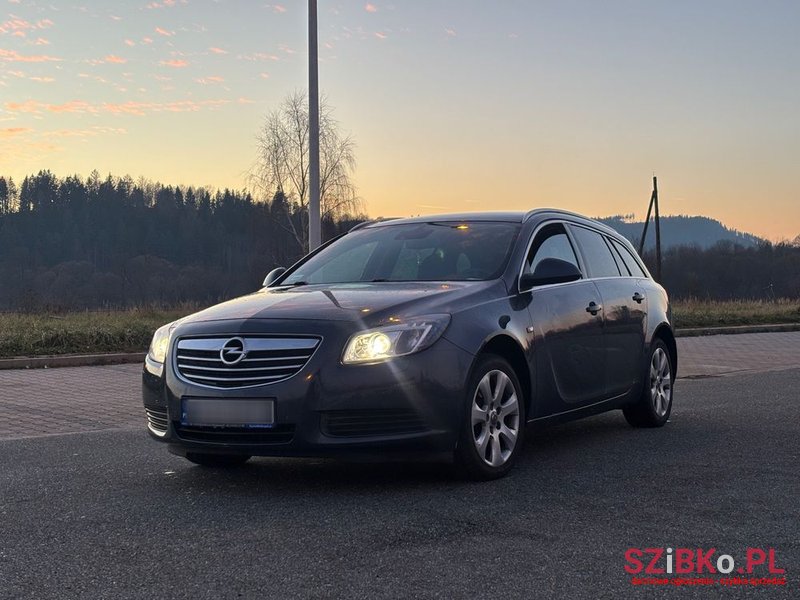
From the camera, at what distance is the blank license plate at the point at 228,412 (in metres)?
5.10

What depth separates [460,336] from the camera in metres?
5.38

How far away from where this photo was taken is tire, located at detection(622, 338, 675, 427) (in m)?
7.76

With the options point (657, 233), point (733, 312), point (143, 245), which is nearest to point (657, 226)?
point (657, 233)

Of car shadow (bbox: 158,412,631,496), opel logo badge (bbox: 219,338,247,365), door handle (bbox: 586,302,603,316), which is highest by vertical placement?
door handle (bbox: 586,302,603,316)

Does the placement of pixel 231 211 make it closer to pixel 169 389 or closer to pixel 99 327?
pixel 99 327

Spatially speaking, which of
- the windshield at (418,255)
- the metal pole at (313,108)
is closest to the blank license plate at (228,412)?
the windshield at (418,255)

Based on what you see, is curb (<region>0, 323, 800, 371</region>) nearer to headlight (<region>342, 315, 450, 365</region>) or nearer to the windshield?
the windshield

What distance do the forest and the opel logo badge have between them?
160ft

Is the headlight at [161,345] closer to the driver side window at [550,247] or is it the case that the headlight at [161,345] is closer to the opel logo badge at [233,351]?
the opel logo badge at [233,351]

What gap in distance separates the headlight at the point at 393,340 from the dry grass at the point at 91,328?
10992 millimetres

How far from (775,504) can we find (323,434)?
7.81 feet

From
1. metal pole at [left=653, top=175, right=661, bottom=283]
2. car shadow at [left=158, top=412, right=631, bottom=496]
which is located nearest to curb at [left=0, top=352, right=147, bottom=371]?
car shadow at [left=158, top=412, right=631, bottom=496]

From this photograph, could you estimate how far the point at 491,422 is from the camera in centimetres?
561

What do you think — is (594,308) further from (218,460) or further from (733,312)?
(733,312)
